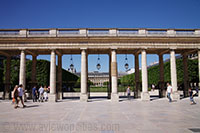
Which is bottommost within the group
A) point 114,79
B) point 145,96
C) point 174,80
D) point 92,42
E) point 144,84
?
point 145,96

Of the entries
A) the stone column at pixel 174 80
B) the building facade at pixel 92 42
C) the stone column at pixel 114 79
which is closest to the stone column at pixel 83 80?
the building facade at pixel 92 42

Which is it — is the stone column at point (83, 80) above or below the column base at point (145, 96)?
above

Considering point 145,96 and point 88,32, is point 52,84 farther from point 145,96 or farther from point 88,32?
point 145,96

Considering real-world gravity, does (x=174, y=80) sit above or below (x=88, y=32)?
below

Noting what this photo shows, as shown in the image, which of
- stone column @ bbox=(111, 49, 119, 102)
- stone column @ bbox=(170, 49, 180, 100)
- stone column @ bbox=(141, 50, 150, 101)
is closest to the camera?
stone column @ bbox=(111, 49, 119, 102)

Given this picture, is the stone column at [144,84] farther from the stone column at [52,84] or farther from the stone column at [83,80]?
the stone column at [52,84]

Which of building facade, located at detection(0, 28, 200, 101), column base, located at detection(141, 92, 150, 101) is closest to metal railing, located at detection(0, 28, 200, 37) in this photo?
building facade, located at detection(0, 28, 200, 101)

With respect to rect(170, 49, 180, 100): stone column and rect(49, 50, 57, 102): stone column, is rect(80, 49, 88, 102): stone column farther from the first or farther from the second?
rect(170, 49, 180, 100): stone column

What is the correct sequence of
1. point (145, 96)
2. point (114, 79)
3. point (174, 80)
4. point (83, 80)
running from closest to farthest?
point (145, 96) → point (83, 80) → point (114, 79) → point (174, 80)

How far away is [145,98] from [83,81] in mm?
8214

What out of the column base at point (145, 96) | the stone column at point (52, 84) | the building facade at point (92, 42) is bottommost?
the column base at point (145, 96)

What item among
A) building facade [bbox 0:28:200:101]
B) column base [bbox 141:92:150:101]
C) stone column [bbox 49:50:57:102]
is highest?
building facade [bbox 0:28:200:101]

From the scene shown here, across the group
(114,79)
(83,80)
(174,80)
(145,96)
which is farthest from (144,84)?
(83,80)

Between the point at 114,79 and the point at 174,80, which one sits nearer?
the point at 114,79
